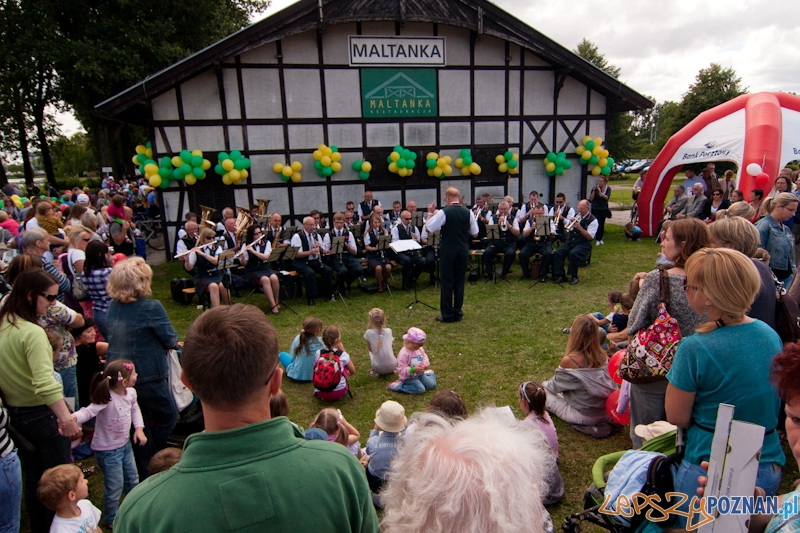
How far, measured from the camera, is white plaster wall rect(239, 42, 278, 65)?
446 inches

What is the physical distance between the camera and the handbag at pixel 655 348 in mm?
3115

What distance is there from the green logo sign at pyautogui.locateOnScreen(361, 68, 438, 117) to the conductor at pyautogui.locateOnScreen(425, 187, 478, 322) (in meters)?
5.99

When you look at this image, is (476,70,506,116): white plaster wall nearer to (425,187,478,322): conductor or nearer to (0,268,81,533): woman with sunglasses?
(425,187,478,322): conductor

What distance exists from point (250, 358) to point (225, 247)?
8001 millimetres

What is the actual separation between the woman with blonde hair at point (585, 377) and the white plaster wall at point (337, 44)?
9791mm

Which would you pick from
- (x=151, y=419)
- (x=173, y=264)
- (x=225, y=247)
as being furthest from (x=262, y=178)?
(x=151, y=419)

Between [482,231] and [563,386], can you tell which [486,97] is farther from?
[563,386]

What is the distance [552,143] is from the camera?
1388 cm

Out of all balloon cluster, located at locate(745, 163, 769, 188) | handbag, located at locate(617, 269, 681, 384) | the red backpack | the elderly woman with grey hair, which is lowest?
the red backpack

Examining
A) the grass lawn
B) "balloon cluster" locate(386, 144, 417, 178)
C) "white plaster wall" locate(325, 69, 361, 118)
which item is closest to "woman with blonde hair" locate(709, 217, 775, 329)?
the grass lawn

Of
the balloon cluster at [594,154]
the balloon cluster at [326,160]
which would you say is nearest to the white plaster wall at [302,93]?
the balloon cluster at [326,160]

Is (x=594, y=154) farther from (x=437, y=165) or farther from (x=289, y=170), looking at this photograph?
Answer: (x=289, y=170)

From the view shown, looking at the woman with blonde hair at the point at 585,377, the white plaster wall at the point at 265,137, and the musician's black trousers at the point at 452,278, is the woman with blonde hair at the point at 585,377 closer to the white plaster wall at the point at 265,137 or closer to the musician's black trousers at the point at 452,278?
the musician's black trousers at the point at 452,278

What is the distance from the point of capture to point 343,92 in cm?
1212
